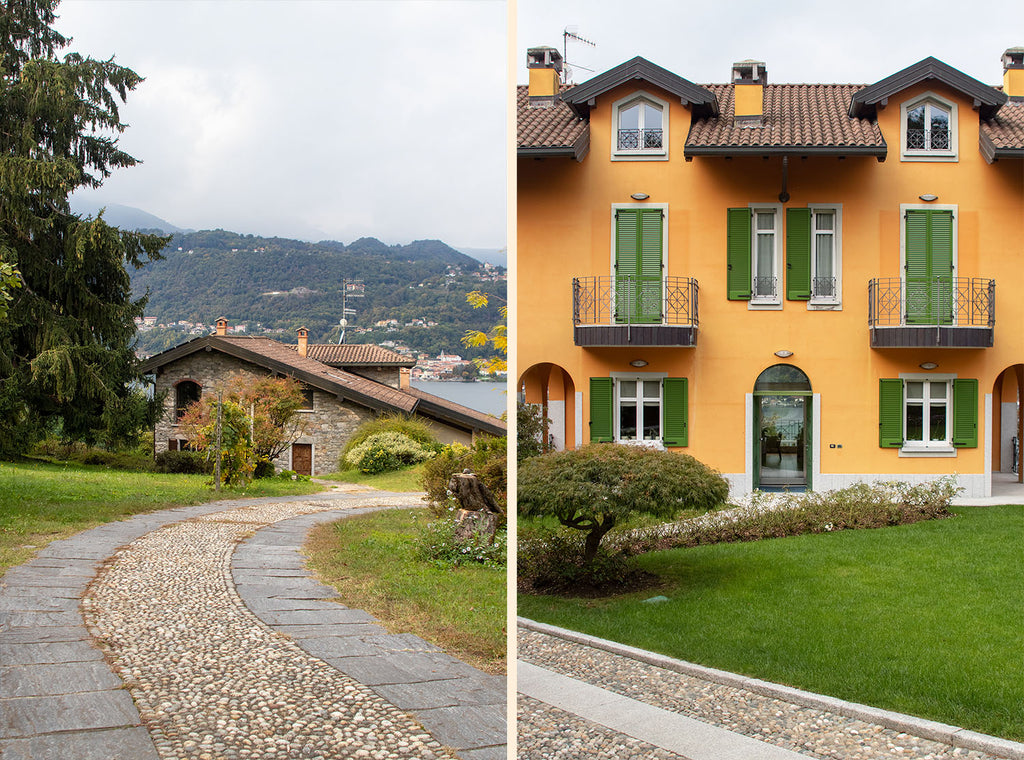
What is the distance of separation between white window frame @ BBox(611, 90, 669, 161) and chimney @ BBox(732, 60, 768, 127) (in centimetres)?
23

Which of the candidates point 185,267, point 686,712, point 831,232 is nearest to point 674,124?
point 831,232

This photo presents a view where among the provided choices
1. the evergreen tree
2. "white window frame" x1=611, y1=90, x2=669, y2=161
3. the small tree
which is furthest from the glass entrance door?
the evergreen tree

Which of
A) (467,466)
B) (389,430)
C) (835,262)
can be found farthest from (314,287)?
(835,262)

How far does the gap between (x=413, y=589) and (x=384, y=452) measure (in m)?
0.95

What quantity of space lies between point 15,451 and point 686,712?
A: 2022 millimetres

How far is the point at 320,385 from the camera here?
2.61 m

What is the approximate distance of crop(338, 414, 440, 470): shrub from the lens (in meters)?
2.89

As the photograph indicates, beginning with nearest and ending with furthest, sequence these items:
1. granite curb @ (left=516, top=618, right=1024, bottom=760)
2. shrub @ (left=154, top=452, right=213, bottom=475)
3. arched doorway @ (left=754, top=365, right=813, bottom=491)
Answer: granite curb @ (left=516, top=618, right=1024, bottom=760) < arched doorway @ (left=754, top=365, right=813, bottom=491) < shrub @ (left=154, top=452, right=213, bottom=475)

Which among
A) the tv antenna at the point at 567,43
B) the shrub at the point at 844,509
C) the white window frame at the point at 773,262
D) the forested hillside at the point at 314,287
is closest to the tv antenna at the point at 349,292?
the forested hillside at the point at 314,287

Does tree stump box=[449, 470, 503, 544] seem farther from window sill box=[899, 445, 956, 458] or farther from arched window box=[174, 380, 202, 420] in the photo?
window sill box=[899, 445, 956, 458]

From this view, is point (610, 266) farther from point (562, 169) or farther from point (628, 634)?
point (628, 634)

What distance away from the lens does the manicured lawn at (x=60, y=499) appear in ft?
6.76

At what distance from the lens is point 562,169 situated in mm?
2473

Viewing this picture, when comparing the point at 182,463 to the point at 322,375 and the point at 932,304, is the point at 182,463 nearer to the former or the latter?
the point at 322,375
